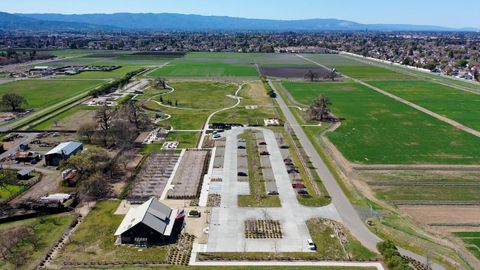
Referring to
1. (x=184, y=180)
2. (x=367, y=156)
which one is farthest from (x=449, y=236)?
(x=184, y=180)

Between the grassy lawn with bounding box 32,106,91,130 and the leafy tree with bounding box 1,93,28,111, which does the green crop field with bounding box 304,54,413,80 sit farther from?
the leafy tree with bounding box 1,93,28,111

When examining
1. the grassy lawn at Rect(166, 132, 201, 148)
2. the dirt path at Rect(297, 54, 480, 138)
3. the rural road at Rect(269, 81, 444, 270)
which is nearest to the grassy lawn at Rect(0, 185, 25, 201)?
the grassy lawn at Rect(166, 132, 201, 148)

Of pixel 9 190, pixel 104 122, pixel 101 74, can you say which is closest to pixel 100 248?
pixel 9 190

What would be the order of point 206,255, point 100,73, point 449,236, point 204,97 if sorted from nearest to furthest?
point 206,255
point 449,236
point 204,97
point 100,73

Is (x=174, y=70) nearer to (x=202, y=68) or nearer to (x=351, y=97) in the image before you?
(x=202, y=68)

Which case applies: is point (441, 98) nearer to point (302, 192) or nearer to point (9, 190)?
point (302, 192)

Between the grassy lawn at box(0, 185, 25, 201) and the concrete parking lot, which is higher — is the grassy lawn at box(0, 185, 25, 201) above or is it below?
below

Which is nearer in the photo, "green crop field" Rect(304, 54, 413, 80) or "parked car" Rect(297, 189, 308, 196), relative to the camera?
"parked car" Rect(297, 189, 308, 196)
